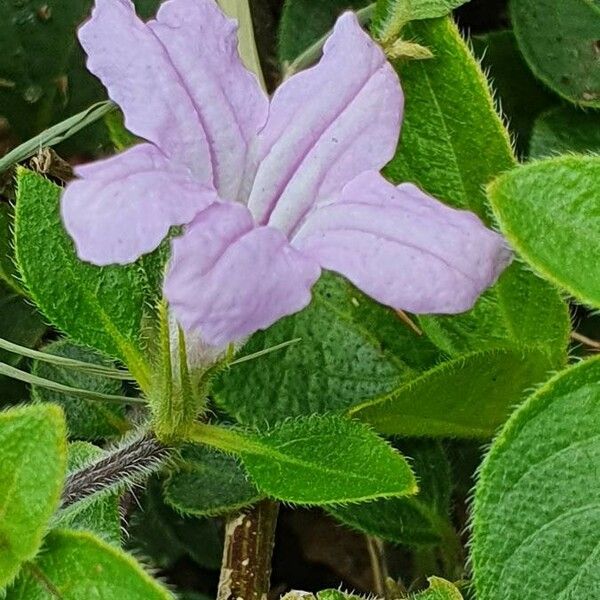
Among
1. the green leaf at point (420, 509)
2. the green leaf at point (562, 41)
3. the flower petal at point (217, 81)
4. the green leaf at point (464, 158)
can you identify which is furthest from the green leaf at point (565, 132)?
the flower petal at point (217, 81)

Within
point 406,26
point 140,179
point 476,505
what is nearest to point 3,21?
point 406,26

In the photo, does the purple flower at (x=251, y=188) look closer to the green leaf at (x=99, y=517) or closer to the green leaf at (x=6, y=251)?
the green leaf at (x=99, y=517)

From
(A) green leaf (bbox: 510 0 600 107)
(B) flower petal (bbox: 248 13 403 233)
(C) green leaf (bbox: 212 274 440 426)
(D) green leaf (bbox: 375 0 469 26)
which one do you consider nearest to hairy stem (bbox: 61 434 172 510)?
(C) green leaf (bbox: 212 274 440 426)

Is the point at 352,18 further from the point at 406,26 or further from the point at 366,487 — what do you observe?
the point at 366,487

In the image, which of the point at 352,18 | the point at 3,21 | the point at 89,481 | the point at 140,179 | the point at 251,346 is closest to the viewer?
the point at 140,179

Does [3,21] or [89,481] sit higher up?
[3,21]

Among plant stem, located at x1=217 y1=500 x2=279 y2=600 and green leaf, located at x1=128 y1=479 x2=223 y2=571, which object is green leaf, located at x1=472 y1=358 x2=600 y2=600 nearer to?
plant stem, located at x1=217 y1=500 x2=279 y2=600
